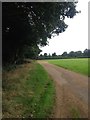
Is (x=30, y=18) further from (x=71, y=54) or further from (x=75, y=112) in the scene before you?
(x=71, y=54)

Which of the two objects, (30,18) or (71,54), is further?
(71,54)

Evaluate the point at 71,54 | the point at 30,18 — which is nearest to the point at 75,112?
the point at 30,18

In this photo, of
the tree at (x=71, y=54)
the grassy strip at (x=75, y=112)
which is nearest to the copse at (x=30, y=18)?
the grassy strip at (x=75, y=112)

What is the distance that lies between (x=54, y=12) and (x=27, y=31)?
13.1ft

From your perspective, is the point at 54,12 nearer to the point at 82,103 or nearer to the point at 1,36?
the point at 1,36

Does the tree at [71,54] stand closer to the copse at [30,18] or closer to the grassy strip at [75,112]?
the copse at [30,18]

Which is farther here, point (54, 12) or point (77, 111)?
point (54, 12)

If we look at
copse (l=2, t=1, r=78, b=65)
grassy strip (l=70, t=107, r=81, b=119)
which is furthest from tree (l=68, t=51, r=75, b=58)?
grassy strip (l=70, t=107, r=81, b=119)

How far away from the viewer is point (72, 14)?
77.3ft

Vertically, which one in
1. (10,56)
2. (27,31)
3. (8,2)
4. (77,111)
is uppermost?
(8,2)

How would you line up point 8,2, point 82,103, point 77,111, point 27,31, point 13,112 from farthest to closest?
point 27,31, point 8,2, point 82,103, point 77,111, point 13,112

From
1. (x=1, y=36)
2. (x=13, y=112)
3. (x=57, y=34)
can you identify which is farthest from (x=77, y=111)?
(x=57, y=34)

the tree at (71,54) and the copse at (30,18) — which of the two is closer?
the copse at (30,18)

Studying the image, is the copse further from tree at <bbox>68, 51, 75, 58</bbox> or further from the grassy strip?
tree at <bbox>68, 51, 75, 58</bbox>
